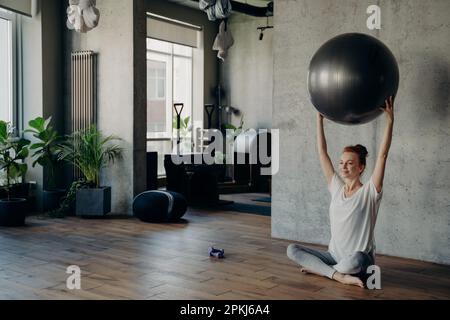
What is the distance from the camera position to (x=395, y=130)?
4.20 meters

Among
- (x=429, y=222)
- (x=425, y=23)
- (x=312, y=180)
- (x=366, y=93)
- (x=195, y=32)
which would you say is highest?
(x=195, y=32)

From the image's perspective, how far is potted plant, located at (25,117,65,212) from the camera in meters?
5.95

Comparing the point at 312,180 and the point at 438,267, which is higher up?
the point at 312,180

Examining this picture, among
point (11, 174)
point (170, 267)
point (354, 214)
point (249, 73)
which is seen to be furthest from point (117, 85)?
point (249, 73)

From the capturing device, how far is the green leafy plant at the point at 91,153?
5.95 metres

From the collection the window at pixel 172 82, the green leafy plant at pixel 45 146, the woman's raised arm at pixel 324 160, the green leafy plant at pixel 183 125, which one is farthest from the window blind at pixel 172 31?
the woman's raised arm at pixel 324 160

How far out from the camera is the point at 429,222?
160 inches

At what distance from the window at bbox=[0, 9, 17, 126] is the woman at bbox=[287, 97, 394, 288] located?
4.42 meters

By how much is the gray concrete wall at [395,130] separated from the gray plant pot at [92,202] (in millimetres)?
2075

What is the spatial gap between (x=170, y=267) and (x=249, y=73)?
646 cm

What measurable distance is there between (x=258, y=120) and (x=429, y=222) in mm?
5874

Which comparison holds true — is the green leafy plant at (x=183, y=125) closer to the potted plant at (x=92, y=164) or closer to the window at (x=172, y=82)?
the window at (x=172, y=82)

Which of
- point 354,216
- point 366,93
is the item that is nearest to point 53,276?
point 354,216
